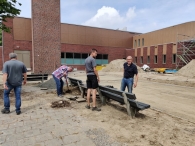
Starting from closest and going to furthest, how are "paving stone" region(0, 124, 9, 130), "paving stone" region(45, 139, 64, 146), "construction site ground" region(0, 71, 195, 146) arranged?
"paving stone" region(45, 139, 64, 146) → "construction site ground" region(0, 71, 195, 146) → "paving stone" region(0, 124, 9, 130)

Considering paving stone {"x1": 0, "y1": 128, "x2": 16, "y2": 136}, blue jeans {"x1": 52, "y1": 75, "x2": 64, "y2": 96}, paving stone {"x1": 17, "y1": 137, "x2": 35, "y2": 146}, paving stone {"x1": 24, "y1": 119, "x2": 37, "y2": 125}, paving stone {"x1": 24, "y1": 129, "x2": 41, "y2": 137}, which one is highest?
blue jeans {"x1": 52, "y1": 75, "x2": 64, "y2": 96}

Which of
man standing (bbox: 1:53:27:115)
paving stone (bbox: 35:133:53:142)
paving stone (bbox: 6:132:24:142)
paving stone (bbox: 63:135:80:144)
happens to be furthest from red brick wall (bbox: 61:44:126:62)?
paving stone (bbox: 63:135:80:144)

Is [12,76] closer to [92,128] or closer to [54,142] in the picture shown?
[54,142]

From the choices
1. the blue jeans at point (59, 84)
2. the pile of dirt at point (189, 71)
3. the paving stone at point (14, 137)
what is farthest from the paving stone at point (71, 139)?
the pile of dirt at point (189, 71)

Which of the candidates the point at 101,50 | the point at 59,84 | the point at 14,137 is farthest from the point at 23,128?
the point at 101,50

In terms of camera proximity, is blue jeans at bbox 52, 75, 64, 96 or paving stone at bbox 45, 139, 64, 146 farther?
blue jeans at bbox 52, 75, 64, 96

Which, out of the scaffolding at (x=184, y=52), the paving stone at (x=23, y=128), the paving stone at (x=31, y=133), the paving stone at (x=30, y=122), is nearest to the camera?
the paving stone at (x=31, y=133)

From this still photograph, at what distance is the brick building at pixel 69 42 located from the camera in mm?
22453

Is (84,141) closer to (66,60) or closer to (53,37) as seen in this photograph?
(53,37)

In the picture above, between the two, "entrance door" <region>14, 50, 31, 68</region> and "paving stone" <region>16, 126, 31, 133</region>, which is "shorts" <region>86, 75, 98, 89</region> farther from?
"entrance door" <region>14, 50, 31, 68</region>

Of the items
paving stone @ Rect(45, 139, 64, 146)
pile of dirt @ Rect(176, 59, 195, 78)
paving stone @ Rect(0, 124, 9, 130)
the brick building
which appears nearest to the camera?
paving stone @ Rect(45, 139, 64, 146)

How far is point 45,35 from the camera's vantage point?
22609 millimetres

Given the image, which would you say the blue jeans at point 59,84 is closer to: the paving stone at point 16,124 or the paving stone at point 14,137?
the paving stone at point 16,124

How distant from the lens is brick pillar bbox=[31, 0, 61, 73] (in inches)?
866
